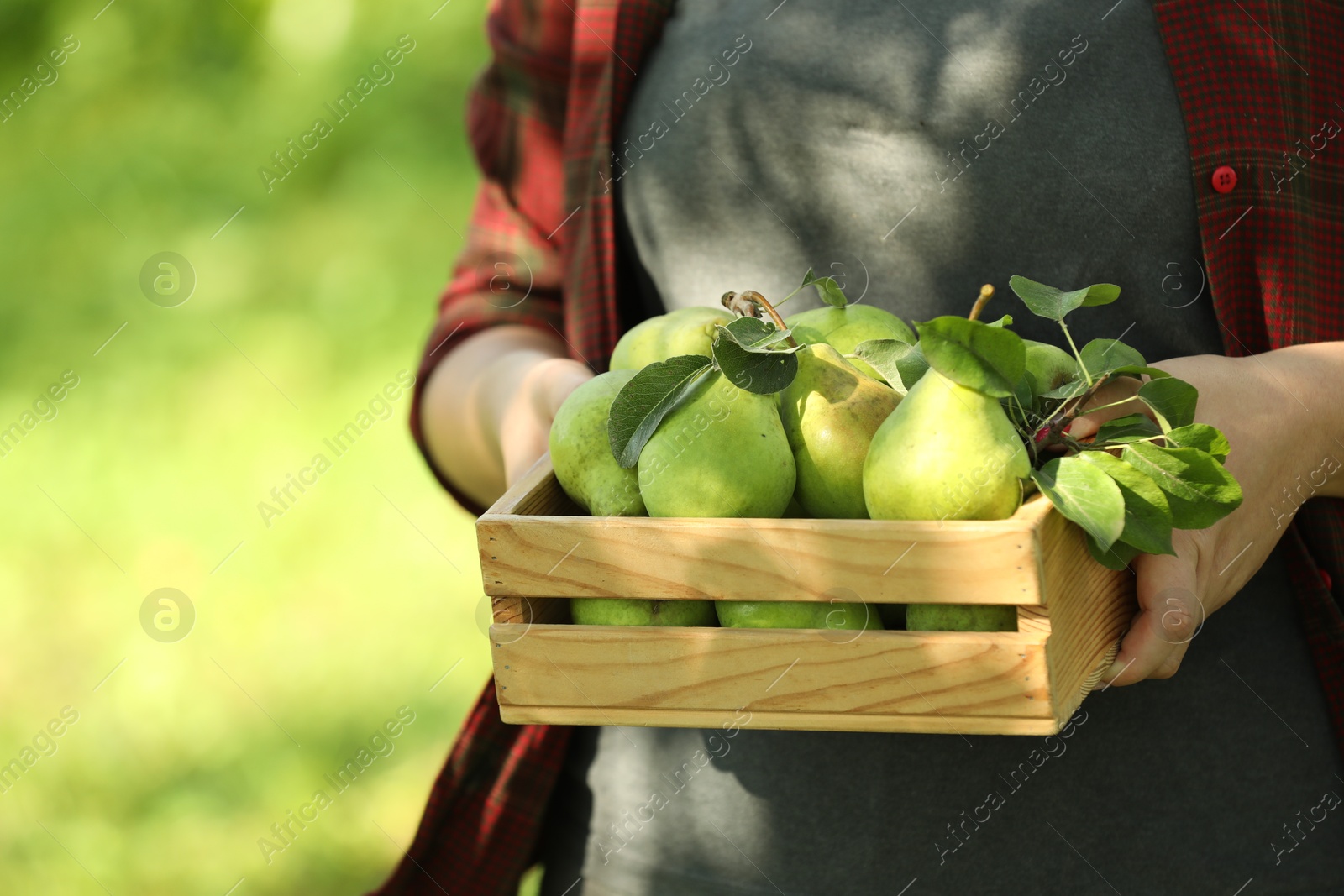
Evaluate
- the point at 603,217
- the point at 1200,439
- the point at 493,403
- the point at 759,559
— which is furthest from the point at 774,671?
the point at 603,217

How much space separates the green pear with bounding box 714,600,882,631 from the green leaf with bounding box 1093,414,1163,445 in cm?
27

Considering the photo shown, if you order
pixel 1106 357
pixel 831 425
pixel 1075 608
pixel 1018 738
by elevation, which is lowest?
pixel 1018 738

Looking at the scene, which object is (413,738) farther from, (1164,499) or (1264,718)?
(1164,499)

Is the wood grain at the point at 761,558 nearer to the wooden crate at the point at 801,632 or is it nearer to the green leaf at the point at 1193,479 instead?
the wooden crate at the point at 801,632

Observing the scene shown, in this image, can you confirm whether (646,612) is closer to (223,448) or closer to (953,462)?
(953,462)

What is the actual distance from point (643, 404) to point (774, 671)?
0.29 m

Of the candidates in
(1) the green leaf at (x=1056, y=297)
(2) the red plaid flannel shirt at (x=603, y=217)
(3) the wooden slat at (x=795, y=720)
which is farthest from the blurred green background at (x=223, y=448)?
(1) the green leaf at (x=1056, y=297)

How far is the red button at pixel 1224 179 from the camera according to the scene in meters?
1.19

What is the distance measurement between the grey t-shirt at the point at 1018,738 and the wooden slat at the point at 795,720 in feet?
0.71

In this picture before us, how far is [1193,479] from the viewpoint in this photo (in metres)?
0.92

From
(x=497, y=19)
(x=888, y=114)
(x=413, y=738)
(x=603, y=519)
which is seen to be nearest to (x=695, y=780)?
(x=603, y=519)

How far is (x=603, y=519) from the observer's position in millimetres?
971

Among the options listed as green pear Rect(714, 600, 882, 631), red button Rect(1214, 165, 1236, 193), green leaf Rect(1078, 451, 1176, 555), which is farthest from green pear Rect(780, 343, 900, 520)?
red button Rect(1214, 165, 1236, 193)

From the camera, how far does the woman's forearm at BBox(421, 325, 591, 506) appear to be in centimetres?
137
